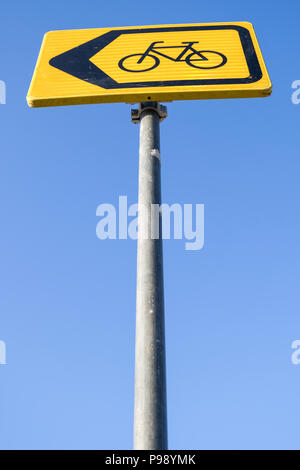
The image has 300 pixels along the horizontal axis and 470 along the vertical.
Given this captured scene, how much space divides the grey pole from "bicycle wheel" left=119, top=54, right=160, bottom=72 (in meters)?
0.72

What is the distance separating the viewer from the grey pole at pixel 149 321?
2.16 metres

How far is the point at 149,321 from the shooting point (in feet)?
7.82

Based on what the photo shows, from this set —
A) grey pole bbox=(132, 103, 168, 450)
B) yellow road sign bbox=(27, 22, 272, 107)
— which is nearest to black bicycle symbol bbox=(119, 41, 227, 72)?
yellow road sign bbox=(27, 22, 272, 107)

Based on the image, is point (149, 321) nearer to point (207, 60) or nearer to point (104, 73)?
point (104, 73)

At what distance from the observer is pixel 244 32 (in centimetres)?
397

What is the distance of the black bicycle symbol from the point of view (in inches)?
137

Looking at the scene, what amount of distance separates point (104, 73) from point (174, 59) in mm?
490

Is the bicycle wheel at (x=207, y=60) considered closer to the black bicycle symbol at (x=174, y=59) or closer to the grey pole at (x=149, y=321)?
the black bicycle symbol at (x=174, y=59)

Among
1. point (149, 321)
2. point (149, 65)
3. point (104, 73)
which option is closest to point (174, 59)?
point (149, 65)

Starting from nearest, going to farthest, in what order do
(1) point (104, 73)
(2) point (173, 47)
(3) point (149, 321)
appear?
(3) point (149, 321)
(1) point (104, 73)
(2) point (173, 47)
